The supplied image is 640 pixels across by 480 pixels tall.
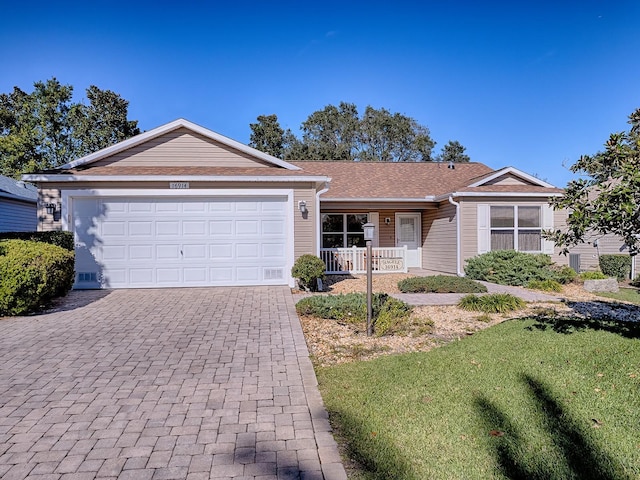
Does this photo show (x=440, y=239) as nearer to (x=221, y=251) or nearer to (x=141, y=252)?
(x=221, y=251)

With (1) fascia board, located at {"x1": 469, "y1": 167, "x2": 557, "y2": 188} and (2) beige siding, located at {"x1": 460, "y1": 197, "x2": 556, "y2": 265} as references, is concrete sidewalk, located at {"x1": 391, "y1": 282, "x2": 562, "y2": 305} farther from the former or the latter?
(1) fascia board, located at {"x1": 469, "y1": 167, "x2": 557, "y2": 188}

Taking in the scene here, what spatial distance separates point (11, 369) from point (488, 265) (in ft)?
39.2

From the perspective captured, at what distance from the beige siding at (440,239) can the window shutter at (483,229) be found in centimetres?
84

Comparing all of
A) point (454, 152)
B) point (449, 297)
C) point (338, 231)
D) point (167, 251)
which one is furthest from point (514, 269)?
point (454, 152)

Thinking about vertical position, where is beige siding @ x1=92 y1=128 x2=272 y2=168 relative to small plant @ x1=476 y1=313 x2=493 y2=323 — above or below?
above

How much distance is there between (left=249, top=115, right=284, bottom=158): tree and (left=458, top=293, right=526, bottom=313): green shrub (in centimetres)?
2916

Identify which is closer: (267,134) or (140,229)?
(140,229)

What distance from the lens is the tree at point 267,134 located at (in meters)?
35.2

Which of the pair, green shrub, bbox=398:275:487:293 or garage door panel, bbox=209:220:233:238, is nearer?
green shrub, bbox=398:275:487:293

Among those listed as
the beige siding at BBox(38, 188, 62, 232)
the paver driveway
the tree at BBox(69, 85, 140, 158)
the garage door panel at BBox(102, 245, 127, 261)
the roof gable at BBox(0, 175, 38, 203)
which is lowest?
the paver driveway

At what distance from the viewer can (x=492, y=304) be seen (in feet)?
26.2

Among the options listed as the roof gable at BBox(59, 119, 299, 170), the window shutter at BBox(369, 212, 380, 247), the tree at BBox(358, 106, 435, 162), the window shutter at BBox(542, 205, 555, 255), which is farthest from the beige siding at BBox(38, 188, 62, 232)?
the tree at BBox(358, 106, 435, 162)

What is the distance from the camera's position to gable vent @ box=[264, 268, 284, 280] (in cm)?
1106

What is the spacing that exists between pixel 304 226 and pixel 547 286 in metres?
7.02
